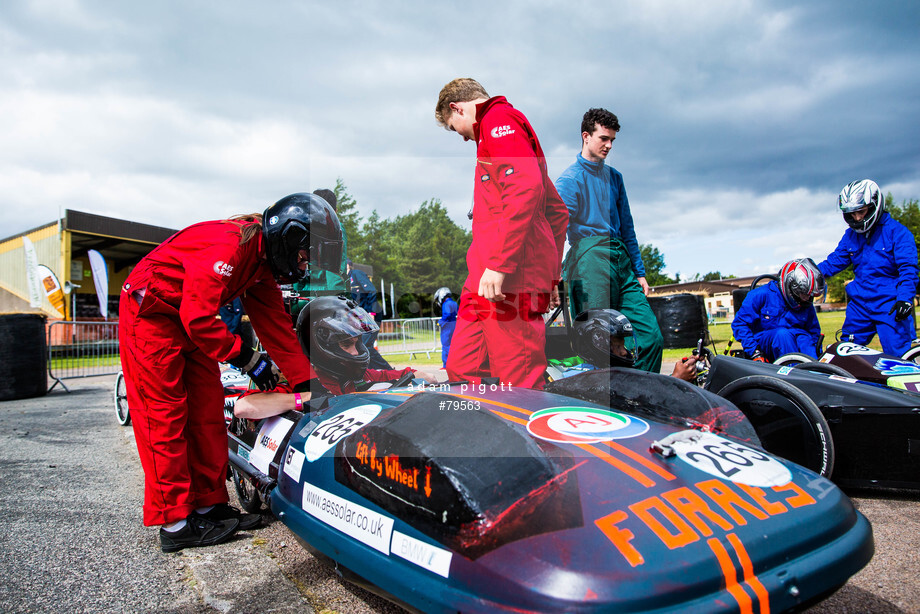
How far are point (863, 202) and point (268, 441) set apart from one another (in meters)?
5.43

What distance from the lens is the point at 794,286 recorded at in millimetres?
4609

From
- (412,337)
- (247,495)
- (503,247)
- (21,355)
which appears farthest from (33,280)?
(503,247)

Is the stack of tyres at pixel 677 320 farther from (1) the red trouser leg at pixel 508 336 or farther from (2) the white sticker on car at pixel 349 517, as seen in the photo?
(2) the white sticker on car at pixel 349 517

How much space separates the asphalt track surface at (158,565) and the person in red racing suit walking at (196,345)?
209 millimetres

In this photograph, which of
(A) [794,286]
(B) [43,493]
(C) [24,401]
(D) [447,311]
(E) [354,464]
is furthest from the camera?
(C) [24,401]

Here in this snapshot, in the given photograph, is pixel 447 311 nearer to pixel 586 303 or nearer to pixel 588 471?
pixel 586 303

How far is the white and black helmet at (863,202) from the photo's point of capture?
4863mm

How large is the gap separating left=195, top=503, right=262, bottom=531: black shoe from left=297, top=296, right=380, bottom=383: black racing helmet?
2.62 feet

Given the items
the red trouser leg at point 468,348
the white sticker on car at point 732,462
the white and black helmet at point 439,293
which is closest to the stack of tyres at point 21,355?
the white and black helmet at point 439,293

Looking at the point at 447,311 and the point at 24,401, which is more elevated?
the point at 447,311

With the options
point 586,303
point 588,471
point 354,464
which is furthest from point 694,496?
point 586,303

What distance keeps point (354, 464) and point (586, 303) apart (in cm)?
233

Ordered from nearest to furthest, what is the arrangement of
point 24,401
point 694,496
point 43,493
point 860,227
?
point 694,496, point 43,493, point 860,227, point 24,401

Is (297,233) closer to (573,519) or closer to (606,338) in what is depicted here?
(606,338)
